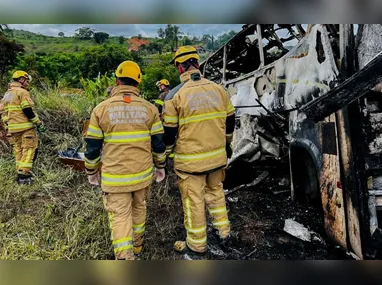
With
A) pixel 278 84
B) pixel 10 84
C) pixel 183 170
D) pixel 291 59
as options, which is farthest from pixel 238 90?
pixel 10 84

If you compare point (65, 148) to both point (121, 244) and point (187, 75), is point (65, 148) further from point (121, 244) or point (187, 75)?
point (187, 75)

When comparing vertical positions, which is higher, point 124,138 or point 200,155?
point 124,138

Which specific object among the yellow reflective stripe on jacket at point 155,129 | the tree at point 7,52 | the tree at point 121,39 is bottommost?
the yellow reflective stripe on jacket at point 155,129

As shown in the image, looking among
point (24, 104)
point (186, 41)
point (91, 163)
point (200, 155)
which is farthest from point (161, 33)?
point (24, 104)

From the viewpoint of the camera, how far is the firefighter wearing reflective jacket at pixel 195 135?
2012 millimetres

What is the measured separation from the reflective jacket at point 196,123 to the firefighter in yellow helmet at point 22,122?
87.0 inches

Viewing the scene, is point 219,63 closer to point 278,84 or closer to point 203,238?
point 278,84

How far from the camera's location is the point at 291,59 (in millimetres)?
2316

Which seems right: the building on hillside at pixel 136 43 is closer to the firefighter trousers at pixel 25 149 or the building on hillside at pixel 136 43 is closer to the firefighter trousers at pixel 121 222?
the firefighter trousers at pixel 121 222

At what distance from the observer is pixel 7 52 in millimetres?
3008

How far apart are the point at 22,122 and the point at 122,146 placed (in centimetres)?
221

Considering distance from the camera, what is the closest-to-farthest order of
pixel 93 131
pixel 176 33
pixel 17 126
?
pixel 93 131 → pixel 176 33 → pixel 17 126

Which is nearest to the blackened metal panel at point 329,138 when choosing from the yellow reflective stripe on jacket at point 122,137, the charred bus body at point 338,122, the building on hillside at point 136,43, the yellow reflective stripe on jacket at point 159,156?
the charred bus body at point 338,122
